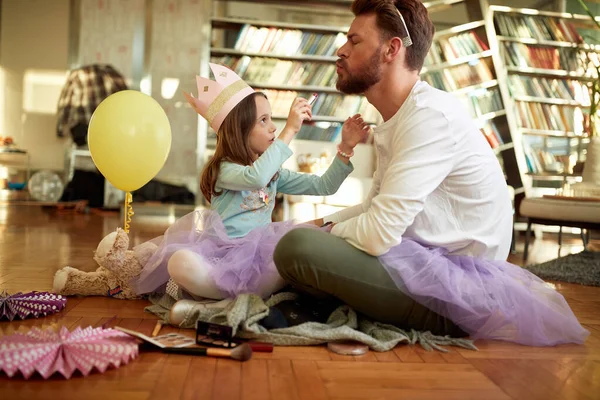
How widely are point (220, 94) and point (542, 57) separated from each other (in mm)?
4608

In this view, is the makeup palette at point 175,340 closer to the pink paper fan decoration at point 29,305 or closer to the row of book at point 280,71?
the pink paper fan decoration at point 29,305

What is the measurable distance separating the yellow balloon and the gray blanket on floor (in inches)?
34.4

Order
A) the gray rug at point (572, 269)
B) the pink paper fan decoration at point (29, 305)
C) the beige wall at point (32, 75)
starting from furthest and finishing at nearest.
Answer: the beige wall at point (32, 75)
the gray rug at point (572, 269)
the pink paper fan decoration at point (29, 305)

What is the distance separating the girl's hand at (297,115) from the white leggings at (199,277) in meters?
0.46

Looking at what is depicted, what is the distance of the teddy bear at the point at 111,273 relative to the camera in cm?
191

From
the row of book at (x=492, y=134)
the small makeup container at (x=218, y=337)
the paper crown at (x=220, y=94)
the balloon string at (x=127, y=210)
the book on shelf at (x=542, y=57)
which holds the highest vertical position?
the book on shelf at (x=542, y=57)

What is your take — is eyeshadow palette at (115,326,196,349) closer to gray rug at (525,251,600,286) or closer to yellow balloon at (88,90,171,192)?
yellow balloon at (88,90,171,192)

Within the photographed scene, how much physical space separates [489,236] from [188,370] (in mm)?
882

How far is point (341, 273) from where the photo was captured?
148cm

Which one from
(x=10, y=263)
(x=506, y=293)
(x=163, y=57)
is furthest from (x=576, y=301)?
(x=163, y=57)

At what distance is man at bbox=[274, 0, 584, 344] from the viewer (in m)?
1.48

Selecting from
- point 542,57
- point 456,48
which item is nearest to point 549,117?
point 542,57

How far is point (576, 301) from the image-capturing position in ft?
7.65

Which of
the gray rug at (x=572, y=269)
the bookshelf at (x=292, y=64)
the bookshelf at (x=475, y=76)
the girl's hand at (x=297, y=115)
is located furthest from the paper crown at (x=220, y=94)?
the bookshelf at (x=475, y=76)
